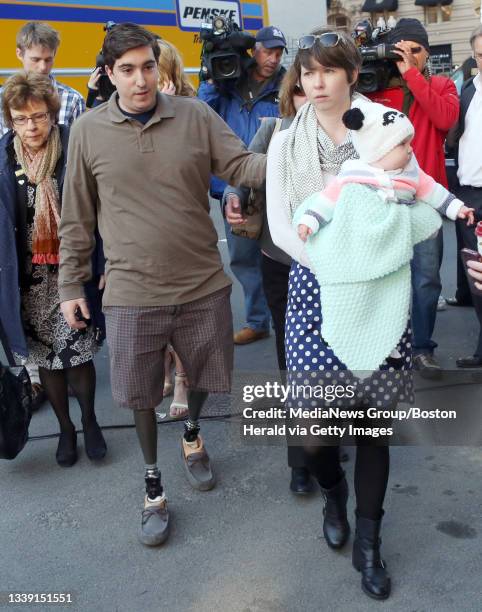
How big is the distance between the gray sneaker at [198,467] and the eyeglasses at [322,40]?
Result: 188 centimetres

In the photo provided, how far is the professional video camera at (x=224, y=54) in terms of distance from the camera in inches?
173

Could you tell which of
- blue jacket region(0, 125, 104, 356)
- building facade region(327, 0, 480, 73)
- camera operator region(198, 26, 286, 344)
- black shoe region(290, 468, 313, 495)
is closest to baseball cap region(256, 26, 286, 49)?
camera operator region(198, 26, 286, 344)

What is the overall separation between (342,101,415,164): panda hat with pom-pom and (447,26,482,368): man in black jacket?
2156 mm

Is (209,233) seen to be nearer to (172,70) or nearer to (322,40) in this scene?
(322,40)

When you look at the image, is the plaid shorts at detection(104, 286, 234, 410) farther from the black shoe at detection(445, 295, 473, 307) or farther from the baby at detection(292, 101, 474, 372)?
the black shoe at detection(445, 295, 473, 307)

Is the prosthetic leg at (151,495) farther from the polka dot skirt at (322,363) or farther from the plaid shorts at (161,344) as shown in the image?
the polka dot skirt at (322,363)

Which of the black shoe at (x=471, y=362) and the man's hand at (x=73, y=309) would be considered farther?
the black shoe at (x=471, y=362)

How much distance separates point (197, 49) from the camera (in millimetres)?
9703

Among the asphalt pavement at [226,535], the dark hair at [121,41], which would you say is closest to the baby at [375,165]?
the dark hair at [121,41]

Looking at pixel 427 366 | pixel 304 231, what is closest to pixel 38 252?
pixel 304 231

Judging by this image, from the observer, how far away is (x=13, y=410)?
127 inches

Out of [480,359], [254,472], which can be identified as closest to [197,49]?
[480,359]

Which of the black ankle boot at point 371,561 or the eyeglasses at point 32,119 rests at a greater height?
the eyeglasses at point 32,119

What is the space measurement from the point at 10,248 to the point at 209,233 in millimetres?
1029
